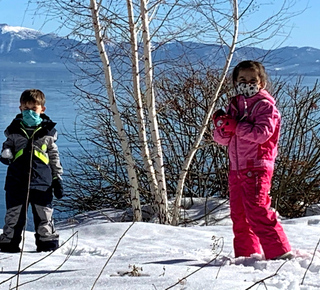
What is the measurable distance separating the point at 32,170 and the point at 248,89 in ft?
6.27

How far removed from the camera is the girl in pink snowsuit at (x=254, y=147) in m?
4.13

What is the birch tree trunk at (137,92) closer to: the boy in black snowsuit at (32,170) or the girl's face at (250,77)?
the boy in black snowsuit at (32,170)

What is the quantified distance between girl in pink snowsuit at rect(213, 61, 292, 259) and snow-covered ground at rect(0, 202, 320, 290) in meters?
0.22

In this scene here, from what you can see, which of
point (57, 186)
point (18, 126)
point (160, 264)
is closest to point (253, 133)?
point (160, 264)

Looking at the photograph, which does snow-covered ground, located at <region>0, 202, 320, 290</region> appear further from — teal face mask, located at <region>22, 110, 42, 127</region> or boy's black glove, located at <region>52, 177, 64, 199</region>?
teal face mask, located at <region>22, 110, 42, 127</region>

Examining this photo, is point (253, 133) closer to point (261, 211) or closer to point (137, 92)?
point (261, 211)

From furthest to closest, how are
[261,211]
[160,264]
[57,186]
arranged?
[57,186] → [261,211] → [160,264]

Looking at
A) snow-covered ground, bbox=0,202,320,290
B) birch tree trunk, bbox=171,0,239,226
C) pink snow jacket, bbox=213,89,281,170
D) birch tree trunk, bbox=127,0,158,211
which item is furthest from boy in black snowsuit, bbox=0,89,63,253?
birch tree trunk, bbox=171,0,239,226

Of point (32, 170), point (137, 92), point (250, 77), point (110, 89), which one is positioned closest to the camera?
point (250, 77)

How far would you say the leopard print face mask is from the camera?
423 cm

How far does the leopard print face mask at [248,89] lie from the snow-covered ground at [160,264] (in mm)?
1074

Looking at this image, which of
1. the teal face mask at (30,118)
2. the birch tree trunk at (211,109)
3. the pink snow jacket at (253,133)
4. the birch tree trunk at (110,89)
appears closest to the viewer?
the pink snow jacket at (253,133)

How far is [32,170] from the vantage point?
16.4 feet

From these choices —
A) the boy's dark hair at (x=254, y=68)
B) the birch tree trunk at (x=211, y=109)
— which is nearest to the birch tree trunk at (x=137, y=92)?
the birch tree trunk at (x=211, y=109)
